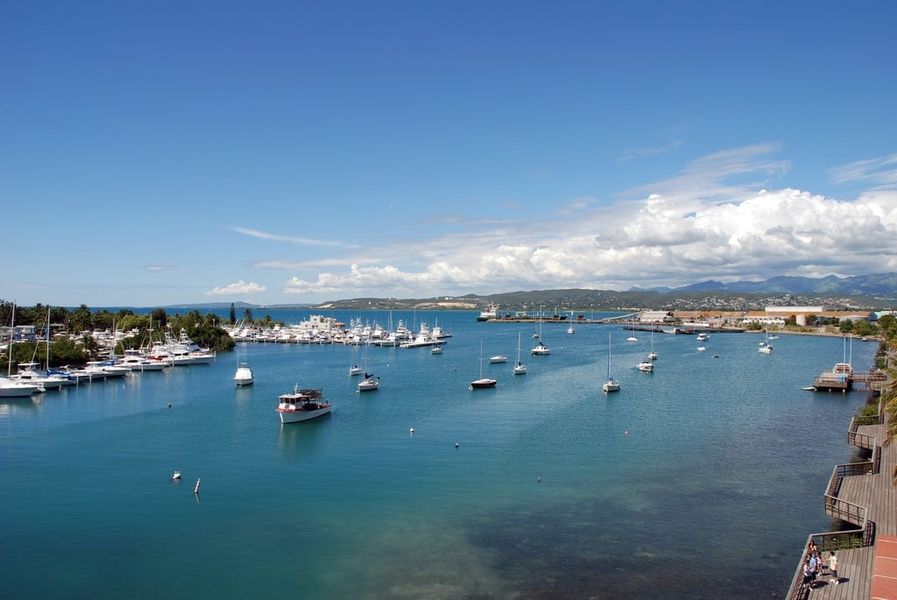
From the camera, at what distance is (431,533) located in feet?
105

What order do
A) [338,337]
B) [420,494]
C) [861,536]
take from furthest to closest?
[338,337] → [420,494] → [861,536]

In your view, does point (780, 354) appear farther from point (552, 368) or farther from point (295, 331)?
point (295, 331)

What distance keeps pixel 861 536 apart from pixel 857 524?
193 centimetres

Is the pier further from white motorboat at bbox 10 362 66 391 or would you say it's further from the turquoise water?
white motorboat at bbox 10 362 66 391

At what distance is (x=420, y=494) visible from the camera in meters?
38.7

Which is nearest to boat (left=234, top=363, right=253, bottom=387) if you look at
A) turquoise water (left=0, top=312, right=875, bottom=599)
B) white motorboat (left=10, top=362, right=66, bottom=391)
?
turquoise water (left=0, top=312, right=875, bottom=599)

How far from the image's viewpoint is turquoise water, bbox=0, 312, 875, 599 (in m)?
27.5

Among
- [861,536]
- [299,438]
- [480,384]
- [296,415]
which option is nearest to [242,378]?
[296,415]

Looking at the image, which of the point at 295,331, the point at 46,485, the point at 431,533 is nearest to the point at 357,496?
the point at 431,533

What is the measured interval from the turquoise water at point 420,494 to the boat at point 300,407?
163cm

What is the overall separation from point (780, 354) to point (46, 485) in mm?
137007

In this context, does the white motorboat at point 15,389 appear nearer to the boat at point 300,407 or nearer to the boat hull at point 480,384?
the boat at point 300,407

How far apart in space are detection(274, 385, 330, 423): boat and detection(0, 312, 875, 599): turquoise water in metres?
1.63

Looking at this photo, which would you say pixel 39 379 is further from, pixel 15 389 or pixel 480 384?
pixel 480 384
